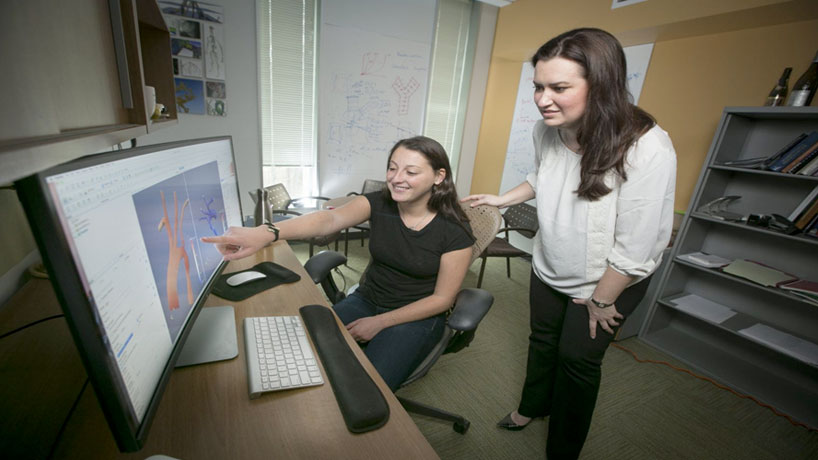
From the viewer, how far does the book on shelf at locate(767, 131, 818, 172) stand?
1878 millimetres

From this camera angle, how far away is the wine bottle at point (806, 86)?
193 centimetres

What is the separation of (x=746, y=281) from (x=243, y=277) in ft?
9.08

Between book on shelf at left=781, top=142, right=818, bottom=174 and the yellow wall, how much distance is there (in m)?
0.65

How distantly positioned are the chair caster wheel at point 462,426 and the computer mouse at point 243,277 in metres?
1.16

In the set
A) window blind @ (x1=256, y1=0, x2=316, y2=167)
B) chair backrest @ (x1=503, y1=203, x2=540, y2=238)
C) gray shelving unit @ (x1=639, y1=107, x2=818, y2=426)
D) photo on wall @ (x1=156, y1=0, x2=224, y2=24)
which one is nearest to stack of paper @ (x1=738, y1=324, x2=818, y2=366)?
gray shelving unit @ (x1=639, y1=107, x2=818, y2=426)

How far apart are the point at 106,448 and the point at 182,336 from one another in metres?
0.20

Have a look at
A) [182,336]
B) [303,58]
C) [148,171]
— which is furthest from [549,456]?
[303,58]

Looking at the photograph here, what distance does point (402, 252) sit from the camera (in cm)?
143

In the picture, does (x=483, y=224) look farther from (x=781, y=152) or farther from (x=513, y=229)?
(x=781, y=152)

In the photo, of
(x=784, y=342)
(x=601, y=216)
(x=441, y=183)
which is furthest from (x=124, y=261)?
(x=784, y=342)

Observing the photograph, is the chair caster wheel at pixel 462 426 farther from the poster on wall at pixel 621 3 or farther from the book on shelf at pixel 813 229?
the poster on wall at pixel 621 3

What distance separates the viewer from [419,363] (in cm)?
125

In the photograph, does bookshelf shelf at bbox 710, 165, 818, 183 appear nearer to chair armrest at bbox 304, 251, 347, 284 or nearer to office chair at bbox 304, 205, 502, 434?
office chair at bbox 304, 205, 502, 434

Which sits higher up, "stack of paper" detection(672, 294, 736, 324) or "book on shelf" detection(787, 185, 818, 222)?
"book on shelf" detection(787, 185, 818, 222)
